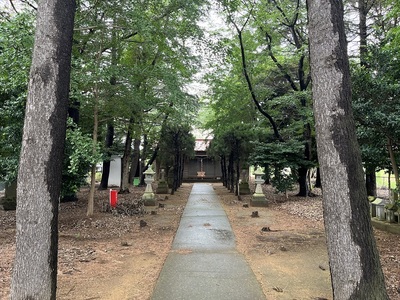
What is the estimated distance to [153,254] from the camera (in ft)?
17.6

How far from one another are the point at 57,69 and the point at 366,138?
20.8 ft

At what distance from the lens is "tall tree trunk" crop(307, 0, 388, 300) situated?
8.50 ft

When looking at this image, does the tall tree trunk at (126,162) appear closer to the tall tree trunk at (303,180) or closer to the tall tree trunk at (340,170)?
the tall tree trunk at (303,180)

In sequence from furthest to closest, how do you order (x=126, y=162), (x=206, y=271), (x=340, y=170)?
(x=126, y=162) < (x=206, y=271) < (x=340, y=170)

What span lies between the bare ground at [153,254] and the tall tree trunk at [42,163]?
0.84 metres

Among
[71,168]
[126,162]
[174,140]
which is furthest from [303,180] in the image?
[71,168]

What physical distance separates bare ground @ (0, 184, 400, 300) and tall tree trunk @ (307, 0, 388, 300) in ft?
3.61

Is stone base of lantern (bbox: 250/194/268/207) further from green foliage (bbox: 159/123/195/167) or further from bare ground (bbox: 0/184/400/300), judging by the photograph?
green foliage (bbox: 159/123/195/167)

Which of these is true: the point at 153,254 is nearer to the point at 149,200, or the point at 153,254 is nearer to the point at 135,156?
the point at 149,200

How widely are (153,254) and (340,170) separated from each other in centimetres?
379

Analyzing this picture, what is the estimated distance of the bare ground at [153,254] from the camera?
12.4ft

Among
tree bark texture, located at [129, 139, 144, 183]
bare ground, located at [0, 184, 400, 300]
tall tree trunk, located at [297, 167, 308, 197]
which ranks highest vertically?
tree bark texture, located at [129, 139, 144, 183]

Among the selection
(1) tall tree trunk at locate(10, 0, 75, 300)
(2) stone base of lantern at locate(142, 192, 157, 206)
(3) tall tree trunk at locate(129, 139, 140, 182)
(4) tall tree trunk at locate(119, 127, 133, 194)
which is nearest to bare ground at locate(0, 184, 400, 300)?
(1) tall tree trunk at locate(10, 0, 75, 300)

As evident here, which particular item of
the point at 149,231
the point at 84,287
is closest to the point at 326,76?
the point at 84,287
